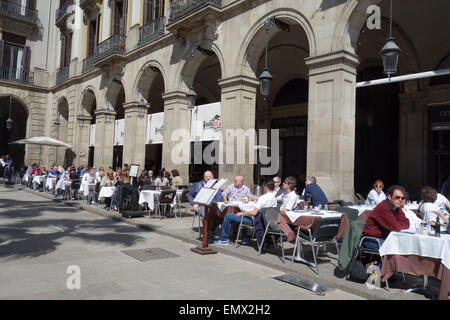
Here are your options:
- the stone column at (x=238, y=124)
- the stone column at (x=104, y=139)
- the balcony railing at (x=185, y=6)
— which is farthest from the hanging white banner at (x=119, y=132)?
the stone column at (x=238, y=124)

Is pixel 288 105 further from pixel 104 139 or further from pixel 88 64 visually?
pixel 88 64

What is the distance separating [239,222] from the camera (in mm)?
7305

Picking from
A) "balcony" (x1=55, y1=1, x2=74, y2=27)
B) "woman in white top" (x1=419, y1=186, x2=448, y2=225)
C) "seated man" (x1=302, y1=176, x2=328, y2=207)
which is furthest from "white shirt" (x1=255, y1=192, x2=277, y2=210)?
"balcony" (x1=55, y1=1, x2=74, y2=27)

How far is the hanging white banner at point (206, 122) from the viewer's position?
13.4 metres

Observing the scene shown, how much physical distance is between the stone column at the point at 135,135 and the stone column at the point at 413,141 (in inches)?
441

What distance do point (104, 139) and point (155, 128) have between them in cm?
485

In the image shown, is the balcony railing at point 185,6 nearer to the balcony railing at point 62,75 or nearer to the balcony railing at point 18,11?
the balcony railing at point 62,75

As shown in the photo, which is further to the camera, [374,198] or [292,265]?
[374,198]

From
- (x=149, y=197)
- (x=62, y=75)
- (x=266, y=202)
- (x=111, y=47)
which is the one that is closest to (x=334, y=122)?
(x=266, y=202)

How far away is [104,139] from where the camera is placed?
66.6 ft

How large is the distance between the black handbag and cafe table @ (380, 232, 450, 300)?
0.25 metres

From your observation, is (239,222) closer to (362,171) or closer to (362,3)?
(362,3)
